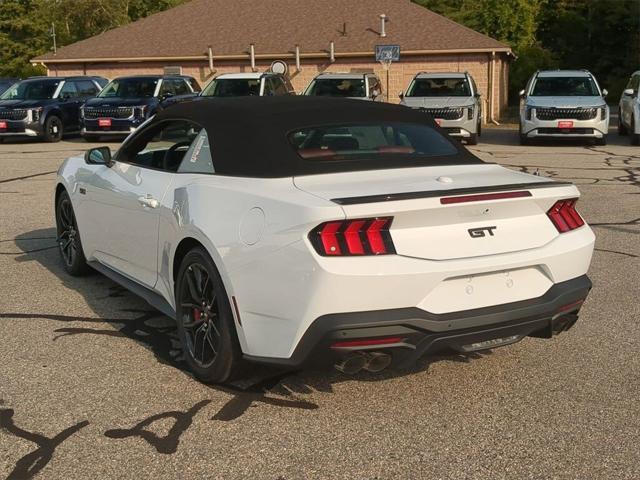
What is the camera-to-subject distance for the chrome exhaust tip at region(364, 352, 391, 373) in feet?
12.4

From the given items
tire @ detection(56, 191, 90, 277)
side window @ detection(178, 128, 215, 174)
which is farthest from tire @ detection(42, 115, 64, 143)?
side window @ detection(178, 128, 215, 174)

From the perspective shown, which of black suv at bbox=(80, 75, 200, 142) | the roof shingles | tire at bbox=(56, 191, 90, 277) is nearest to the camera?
tire at bbox=(56, 191, 90, 277)

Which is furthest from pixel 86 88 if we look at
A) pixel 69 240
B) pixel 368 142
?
pixel 368 142

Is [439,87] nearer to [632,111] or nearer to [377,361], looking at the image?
[632,111]

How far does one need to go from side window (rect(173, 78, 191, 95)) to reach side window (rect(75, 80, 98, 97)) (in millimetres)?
2706

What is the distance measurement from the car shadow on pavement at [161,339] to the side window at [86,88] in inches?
680

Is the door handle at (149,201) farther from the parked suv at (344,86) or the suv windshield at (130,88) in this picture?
the suv windshield at (130,88)

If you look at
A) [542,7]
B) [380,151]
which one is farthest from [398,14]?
[380,151]

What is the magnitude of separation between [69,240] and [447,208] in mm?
4076

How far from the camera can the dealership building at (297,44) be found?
3125 centimetres

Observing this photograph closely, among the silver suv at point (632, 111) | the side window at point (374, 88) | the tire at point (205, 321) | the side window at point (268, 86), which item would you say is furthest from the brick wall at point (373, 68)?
the tire at point (205, 321)

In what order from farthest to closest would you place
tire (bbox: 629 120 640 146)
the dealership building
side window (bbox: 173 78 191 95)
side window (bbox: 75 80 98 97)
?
the dealership building < side window (bbox: 75 80 98 97) < side window (bbox: 173 78 191 95) < tire (bbox: 629 120 640 146)

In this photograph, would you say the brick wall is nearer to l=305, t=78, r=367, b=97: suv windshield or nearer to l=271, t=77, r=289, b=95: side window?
l=271, t=77, r=289, b=95: side window

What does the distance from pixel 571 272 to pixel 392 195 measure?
1.12m
